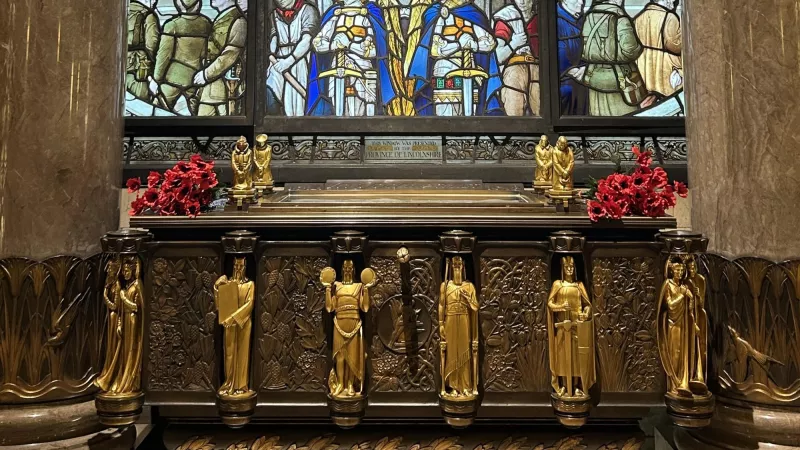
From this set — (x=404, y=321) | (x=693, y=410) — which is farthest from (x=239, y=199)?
(x=693, y=410)

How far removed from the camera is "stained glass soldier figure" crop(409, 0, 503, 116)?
4223mm

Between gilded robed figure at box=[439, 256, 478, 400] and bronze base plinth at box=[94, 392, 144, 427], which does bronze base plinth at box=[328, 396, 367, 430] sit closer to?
gilded robed figure at box=[439, 256, 478, 400]

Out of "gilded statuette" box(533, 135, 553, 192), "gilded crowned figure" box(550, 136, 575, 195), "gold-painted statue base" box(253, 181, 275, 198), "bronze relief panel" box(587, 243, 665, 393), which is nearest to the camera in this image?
"bronze relief panel" box(587, 243, 665, 393)

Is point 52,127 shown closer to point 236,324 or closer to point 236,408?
point 236,324

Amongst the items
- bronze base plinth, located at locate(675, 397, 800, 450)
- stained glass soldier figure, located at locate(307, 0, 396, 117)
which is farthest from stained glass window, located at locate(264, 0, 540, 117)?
bronze base plinth, located at locate(675, 397, 800, 450)

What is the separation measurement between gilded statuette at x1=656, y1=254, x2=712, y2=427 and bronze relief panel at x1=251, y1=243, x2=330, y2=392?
1441 mm

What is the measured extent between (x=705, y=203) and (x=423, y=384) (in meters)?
1.51

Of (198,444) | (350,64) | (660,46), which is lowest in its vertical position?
(198,444)

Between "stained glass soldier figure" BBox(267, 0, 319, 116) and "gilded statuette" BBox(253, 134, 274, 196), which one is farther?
"stained glass soldier figure" BBox(267, 0, 319, 116)

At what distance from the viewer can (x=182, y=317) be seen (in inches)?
95.1

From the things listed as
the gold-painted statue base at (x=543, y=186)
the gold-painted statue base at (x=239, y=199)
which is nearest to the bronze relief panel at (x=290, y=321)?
the gold-painted statue base at (x=239, y=199)

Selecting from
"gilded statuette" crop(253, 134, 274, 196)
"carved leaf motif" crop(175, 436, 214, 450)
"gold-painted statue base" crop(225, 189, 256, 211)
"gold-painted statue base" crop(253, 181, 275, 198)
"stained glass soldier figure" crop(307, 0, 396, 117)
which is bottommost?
"carved leaf motif" crop(175, 436, 214, 450)

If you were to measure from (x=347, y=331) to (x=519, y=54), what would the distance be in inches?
118

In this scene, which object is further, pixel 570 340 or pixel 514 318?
pixel 514 318
